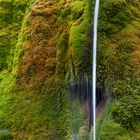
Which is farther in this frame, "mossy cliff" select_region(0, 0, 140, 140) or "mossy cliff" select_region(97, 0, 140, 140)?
"mossy cliff" select_region(0, 0, 140, 140)

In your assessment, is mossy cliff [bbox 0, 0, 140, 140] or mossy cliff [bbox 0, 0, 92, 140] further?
mossy cliff [bbox 0, 0, 92, 140]

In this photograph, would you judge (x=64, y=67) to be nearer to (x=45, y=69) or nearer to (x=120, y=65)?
(x=45, y=69)

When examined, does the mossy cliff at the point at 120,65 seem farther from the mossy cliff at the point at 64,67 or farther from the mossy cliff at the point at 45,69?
the mossy cliff at the point at 45,69

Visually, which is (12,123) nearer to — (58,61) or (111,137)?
(58,61)

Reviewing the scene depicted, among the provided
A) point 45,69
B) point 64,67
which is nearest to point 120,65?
point 64,67

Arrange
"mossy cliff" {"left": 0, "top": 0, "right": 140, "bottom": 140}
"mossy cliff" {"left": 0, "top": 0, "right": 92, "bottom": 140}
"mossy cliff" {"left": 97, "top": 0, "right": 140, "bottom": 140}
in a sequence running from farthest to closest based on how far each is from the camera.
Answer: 1. "mossy cliff" {"left": 0, "top": 0, "right": 92, "bottom": 140}
2. "mossy cliff" {"left": 0, "top": 0, "right": 140, "bottom": 140}
3. "mossy cliff" {"left": 97, "top": 0, "right": 140, "bottom": 140}

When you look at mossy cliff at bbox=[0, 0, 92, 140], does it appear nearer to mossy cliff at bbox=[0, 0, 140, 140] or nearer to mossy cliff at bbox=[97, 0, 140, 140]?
mossy cliff at bbox=[0, 0, 140, 140]

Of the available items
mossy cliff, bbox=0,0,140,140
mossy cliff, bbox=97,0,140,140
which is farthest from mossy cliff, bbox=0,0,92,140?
mossy cliff, bbox=97,0,140,140

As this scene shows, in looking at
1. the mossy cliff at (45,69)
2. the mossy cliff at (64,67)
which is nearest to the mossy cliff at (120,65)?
the mossy cliff at (64,67)

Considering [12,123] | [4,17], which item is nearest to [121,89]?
[12,123]

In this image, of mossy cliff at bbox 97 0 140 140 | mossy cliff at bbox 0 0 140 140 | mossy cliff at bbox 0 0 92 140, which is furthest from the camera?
mossy cliff at bbox 0 0 92 140
